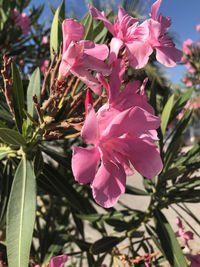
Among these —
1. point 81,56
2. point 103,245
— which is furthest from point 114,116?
point 103,245

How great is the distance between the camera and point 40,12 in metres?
2.18

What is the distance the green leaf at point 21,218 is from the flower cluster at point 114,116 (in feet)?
0.74

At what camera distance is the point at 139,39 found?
543 mm

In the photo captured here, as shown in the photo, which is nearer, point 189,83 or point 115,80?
point 115,80

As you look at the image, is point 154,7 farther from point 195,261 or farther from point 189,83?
point 189,83

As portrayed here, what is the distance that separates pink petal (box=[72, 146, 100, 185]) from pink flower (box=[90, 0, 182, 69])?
0.61 feet

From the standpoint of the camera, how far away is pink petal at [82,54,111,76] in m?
0.50

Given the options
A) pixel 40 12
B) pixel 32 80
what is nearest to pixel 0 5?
pixel 40 12

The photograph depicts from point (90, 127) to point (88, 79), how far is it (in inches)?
4.9

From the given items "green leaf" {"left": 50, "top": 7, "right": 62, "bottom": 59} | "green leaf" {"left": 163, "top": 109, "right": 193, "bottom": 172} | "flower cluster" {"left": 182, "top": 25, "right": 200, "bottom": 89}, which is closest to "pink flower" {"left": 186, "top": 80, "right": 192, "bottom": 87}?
"flower cluster" {"left": 182, "top": 25, "right": 200, "bottom": 89}

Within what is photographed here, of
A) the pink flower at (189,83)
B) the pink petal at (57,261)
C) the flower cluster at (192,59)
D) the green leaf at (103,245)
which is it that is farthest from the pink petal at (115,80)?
the pink flower at (189,83)

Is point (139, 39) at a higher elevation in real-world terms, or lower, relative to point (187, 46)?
lower

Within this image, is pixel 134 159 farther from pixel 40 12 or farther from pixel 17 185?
pixel 40 12

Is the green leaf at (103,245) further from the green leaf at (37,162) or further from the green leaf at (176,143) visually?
the green leaf at (37,162)
